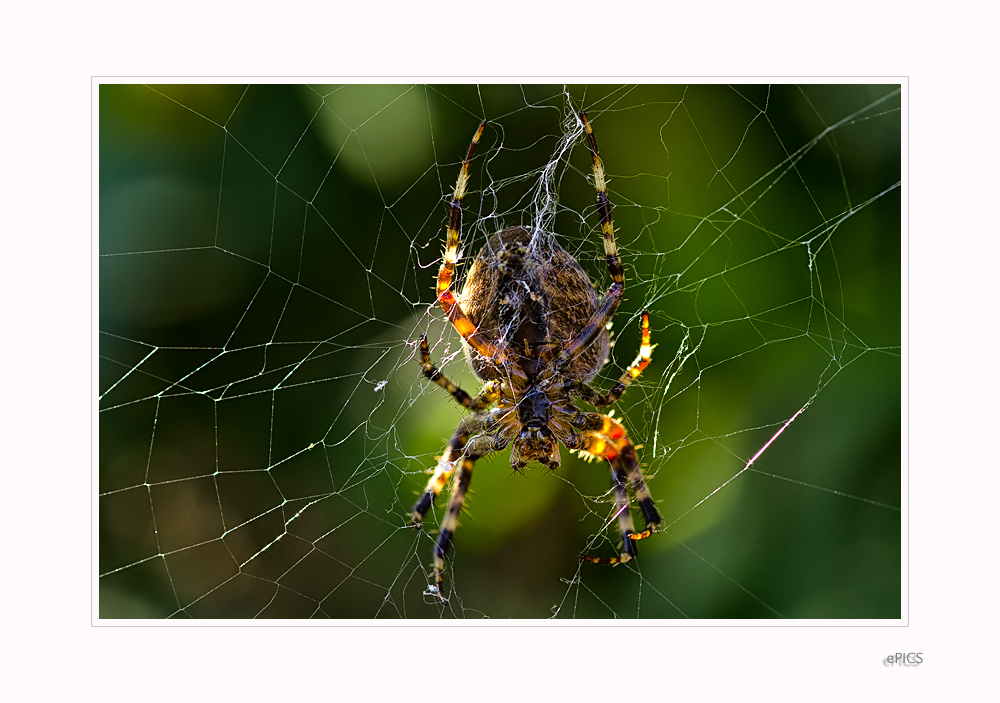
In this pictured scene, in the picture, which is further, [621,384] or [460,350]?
[460,350]

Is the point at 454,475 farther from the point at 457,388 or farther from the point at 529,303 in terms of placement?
the point at 529,303

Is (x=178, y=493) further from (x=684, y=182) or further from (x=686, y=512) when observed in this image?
(x=684, y=182)

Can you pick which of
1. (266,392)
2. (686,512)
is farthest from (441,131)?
(686,512)

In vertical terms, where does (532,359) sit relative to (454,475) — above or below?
above

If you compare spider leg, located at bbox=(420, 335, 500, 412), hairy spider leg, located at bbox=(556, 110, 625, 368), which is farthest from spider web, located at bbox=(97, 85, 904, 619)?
spider leg, located at bbox=(420, 335, 500, 412)
